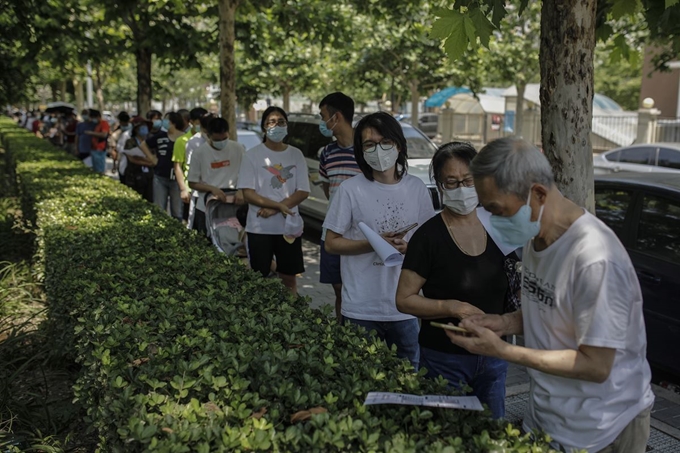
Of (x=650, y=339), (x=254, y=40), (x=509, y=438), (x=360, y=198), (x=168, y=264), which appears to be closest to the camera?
(x=509, y=438)

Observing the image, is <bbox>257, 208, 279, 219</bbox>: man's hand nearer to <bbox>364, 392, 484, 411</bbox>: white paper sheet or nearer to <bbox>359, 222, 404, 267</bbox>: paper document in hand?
<bbox>359, 222, 404, 267</bbox>: paper document in hand

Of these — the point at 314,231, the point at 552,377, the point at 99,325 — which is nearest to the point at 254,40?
the point at 314,231

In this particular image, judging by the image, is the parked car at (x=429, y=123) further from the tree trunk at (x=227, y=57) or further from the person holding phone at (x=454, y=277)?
the person holding phone at (x=454, y=277)

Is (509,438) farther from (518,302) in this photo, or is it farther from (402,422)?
(518,302)

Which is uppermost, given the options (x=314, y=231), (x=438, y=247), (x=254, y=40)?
(x=254, y=40)

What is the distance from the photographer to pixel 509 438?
226 centimetres

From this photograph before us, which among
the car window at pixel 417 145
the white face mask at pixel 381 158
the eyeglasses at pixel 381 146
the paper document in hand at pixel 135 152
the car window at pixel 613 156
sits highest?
the eyeglasses at pixel 381 146

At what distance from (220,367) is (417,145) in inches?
359

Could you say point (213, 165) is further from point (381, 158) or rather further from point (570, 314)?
point (570, 314)

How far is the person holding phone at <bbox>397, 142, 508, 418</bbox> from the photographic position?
3180mm

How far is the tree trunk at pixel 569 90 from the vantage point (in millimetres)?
3822

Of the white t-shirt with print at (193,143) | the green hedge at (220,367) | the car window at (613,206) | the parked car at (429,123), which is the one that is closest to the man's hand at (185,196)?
the white t-shirt with print at (193,143)

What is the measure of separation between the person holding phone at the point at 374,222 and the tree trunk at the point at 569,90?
76 cm

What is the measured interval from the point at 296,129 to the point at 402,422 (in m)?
10.4
